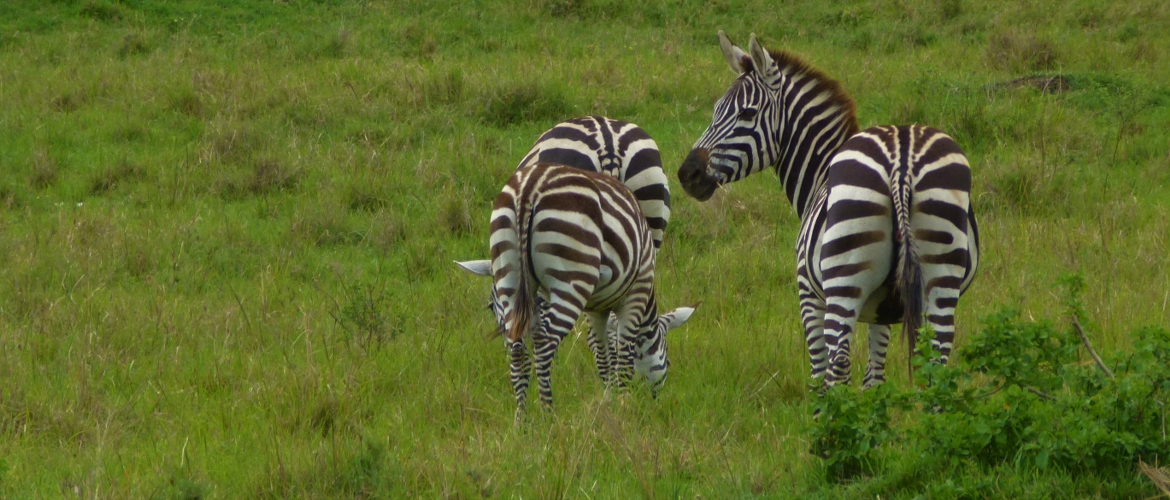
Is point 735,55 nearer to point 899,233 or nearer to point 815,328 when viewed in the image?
point 815,328

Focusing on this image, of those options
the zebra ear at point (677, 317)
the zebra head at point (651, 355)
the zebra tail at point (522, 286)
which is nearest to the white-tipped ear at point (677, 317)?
the zebra ear at point (677, 317)

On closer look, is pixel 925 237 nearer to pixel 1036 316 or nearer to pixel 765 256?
pixel 1036 316

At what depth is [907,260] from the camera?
4.38 metres

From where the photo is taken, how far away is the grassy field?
4.64 m

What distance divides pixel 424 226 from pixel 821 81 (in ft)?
13.2

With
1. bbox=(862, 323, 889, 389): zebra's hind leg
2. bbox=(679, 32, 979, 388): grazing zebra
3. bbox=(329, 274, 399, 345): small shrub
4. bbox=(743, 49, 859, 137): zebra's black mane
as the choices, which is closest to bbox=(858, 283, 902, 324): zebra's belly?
bbox=(679, 32, 979, 388): grazing zebra

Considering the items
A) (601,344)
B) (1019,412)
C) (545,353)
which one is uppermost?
(1019,412)

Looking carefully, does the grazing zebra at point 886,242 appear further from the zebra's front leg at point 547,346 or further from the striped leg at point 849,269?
the zebra's front leg at point 547,346

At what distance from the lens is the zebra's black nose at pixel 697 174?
19.2 feet

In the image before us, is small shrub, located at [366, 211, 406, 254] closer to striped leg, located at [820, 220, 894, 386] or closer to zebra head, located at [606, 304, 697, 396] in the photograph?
zebra head, located at [606, 304, 697, 396]

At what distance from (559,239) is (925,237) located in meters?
1.62

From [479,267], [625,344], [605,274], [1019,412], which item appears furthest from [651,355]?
[1019,412]

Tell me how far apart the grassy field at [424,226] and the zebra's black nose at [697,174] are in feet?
3.29

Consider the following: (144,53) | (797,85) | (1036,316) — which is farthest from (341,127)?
(1036,316)
